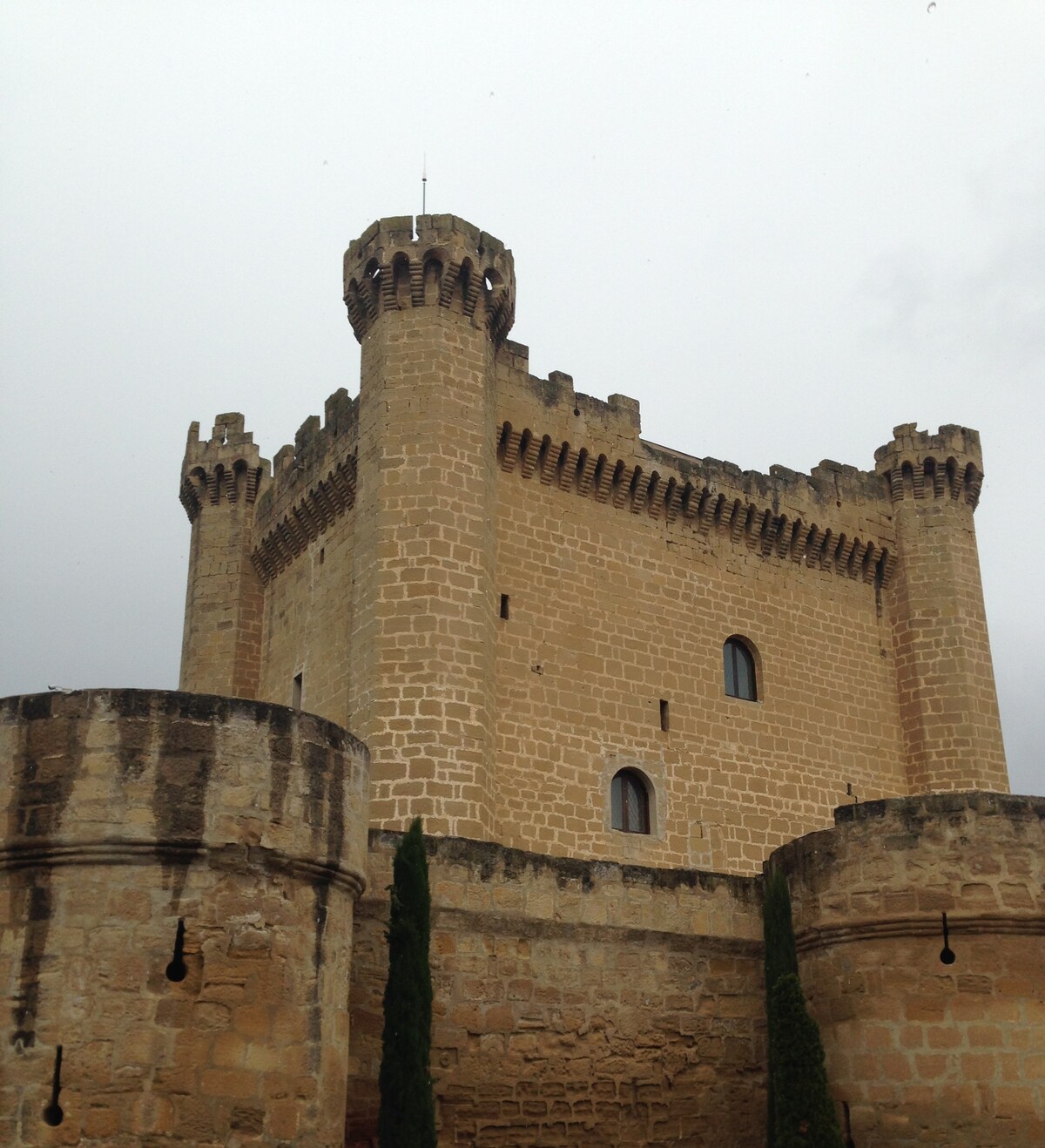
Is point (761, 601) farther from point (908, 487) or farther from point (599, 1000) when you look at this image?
point (599, 1000)

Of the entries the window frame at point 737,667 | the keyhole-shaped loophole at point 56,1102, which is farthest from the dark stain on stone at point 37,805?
the window frame at point 737,667

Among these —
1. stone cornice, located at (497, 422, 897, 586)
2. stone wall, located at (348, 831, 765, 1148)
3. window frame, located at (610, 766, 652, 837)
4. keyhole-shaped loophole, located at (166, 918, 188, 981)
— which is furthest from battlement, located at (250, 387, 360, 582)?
keyhole-shaped loophole, located at (166, 918, 188, 981)

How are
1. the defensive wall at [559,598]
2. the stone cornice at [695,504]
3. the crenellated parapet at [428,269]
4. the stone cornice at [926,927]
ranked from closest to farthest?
the stone cornice at [926,927] → the defensive wall at [559,598] → the crenellated parapet at [428,269] → the stone cornice at [695,504]

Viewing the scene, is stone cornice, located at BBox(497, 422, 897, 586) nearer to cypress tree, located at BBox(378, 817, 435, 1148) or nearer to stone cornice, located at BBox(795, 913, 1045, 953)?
stone cornice, located at BBox(795, 913, 1045, 953)

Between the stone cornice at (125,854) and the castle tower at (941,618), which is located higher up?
the castle tower at (941,618)

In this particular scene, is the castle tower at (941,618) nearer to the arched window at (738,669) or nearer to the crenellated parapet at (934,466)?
the crenellated parapet at (934,466)

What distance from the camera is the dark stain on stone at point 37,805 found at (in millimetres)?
7605

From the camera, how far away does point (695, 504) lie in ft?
71.2

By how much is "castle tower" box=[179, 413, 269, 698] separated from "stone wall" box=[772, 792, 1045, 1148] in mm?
13461

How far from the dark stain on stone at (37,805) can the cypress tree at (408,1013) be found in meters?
2.65

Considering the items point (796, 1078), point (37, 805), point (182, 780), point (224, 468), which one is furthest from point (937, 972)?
point (224, 468)

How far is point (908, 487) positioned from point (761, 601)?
3887 mm

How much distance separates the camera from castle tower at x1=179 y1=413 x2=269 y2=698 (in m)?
22.8

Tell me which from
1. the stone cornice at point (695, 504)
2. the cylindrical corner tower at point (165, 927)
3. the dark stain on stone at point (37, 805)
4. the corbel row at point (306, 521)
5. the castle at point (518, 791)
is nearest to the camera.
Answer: the cylindrical corner tower at point (165, 927)
